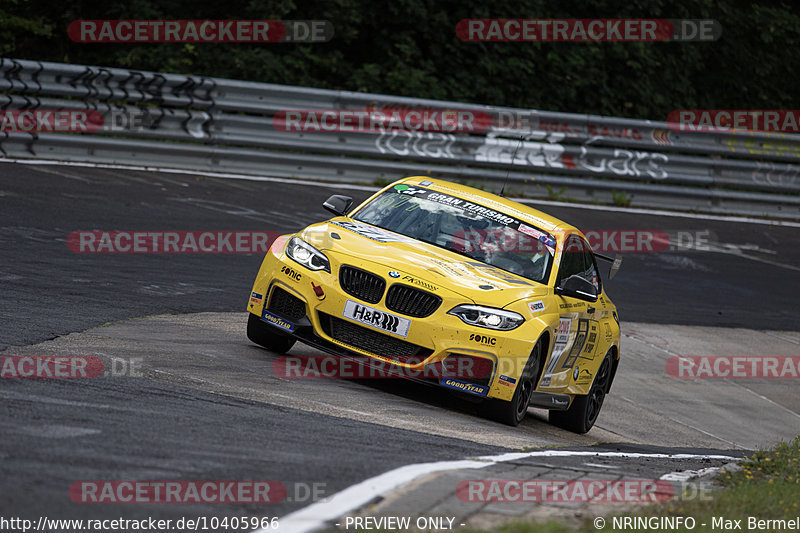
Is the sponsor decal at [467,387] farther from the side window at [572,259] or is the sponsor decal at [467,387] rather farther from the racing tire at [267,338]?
the racing tire at [267,338]

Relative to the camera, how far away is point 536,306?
8.98 meters


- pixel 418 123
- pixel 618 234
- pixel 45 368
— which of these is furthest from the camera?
pixel 418 123

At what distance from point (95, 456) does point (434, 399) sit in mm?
4264

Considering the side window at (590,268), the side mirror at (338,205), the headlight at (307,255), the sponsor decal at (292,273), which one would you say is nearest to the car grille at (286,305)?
the sponsor decal at (292,273)

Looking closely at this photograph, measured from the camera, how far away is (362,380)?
9.43 meters

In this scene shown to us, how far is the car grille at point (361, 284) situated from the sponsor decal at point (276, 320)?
0.55 m

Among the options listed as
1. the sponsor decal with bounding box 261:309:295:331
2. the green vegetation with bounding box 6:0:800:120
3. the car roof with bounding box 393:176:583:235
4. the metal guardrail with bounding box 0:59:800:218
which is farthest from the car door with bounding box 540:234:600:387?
the green vegetation with bounding box 6:0:800:120

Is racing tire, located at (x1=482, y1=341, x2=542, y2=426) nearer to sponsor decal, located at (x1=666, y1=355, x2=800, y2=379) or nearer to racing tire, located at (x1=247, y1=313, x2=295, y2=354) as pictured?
racing tire, located at (x1=247, y1=313, x2=295, y2=354)

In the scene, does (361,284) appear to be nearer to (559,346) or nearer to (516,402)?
(516,402)

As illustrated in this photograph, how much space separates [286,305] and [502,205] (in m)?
2.21

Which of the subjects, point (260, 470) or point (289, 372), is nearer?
point (260, 470)

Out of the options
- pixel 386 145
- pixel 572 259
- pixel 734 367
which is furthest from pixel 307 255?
pixel 386 145

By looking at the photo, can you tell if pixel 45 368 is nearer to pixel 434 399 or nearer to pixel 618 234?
pixel 434 399

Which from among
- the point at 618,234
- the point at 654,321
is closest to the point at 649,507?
the point at 654,321
